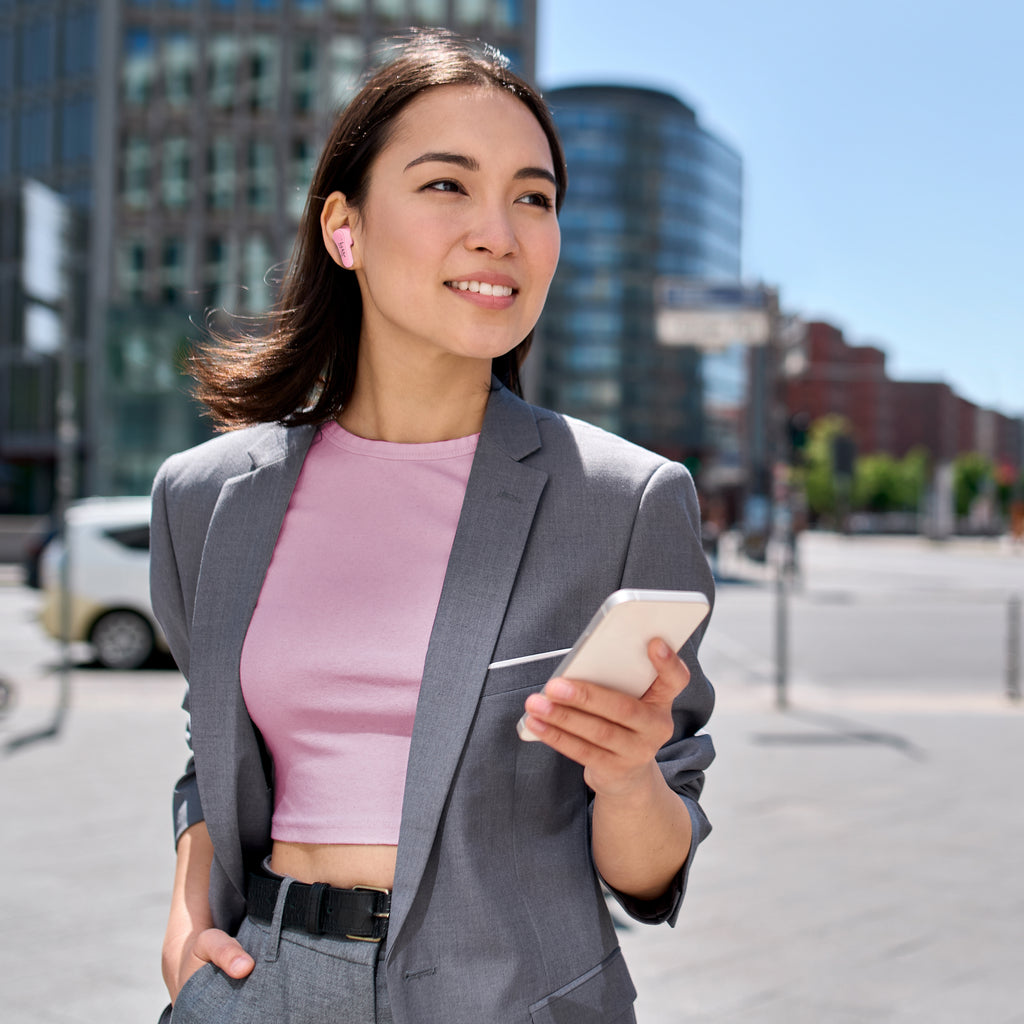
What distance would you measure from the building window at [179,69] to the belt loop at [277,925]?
41.2 metres

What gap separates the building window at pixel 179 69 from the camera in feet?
127

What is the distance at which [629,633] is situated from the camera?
3.49ft

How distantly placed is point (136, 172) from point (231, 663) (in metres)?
41.2

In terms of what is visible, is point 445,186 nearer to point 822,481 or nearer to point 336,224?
point 336,224

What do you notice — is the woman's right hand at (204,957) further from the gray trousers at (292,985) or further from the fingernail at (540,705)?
the fingernail at (540,705)

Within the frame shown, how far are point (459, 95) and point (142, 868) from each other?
14.3 feet

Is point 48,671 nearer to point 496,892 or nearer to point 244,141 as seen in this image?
point 496,892

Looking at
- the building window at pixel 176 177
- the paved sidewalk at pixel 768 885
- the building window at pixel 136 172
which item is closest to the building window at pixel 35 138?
the building window at pixel 136 172

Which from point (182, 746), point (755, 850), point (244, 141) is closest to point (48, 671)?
point (182, 746)

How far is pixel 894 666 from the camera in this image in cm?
1290

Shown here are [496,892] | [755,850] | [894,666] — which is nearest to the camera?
[496,892]

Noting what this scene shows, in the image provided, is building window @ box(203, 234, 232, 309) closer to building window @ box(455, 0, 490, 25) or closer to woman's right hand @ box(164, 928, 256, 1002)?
building window @ box(455, 0, 490, 25)

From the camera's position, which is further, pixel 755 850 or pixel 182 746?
pixel 182 746

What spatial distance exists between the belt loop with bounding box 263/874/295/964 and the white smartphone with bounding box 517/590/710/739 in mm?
470
